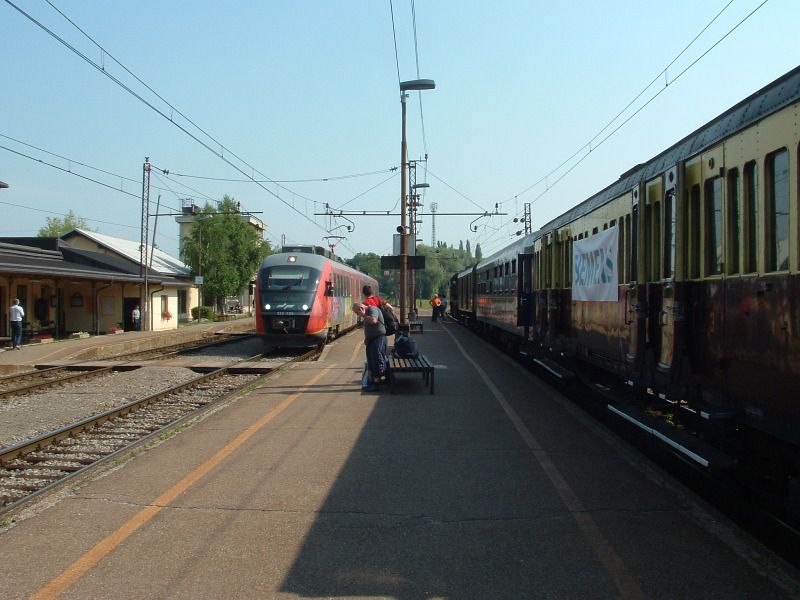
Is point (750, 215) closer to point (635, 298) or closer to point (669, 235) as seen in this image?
point (669, 235)

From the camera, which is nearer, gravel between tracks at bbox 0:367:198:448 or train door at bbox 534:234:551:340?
gravel between tracks at bbox 0:367:198:448

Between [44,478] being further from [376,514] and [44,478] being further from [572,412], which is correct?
[572,412]

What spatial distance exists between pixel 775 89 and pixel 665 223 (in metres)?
2.22

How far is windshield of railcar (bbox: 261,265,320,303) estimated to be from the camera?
70.4ft

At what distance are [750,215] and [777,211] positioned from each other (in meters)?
0.39

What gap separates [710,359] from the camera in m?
6.20

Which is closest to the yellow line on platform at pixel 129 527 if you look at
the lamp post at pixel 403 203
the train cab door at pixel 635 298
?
the train cab door at pixel 635 298

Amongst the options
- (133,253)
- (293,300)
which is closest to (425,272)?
(133,253)

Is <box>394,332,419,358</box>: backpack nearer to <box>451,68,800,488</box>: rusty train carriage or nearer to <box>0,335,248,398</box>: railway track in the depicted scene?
<box>451,68,800,488</box>: rusty train carriage

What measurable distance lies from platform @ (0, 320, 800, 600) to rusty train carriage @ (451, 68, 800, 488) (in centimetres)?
93

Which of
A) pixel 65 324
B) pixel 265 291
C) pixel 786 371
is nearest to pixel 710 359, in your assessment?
pixel 786 371

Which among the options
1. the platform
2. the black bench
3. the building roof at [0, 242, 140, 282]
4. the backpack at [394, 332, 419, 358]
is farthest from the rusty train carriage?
the building roof at [0, 242, 140, 282]

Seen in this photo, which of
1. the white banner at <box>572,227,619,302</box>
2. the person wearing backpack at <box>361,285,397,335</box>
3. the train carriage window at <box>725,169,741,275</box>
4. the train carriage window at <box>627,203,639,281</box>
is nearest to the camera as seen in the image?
the train carriage window at <box>725,169,741,275</box>

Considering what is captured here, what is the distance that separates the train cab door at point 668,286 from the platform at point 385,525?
113cm
